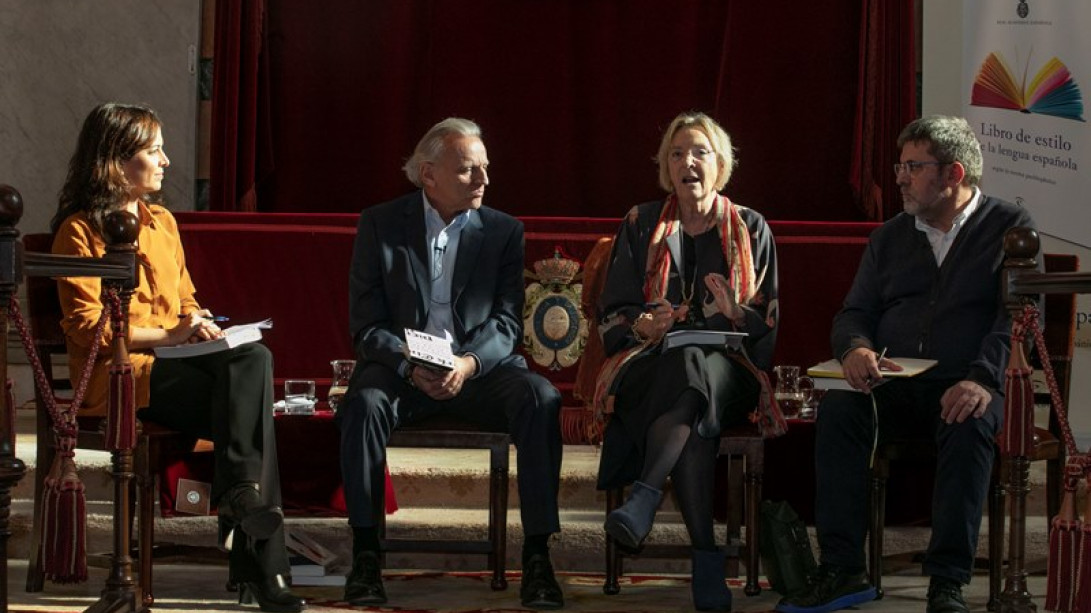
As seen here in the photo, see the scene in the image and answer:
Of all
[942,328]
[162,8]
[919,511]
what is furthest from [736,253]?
[162,8]

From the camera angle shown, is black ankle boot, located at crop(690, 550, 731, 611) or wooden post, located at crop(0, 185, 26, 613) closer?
wooden post, located at crop(0, 185, 26, 613)

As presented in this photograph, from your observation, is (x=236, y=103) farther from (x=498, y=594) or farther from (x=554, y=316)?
(x=498, y=594)

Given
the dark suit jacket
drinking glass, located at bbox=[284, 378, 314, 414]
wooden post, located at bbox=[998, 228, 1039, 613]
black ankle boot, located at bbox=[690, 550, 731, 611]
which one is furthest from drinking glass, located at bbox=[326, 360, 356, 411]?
wooden post, located at bbox=[998, 228, 1039, 613]

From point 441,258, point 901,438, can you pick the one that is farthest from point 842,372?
point 441,258

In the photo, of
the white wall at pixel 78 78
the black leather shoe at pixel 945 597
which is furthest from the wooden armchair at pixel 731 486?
the white wall at pixel 78 78

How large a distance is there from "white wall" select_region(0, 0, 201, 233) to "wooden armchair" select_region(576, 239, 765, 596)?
2952mm

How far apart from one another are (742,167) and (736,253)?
255 cm

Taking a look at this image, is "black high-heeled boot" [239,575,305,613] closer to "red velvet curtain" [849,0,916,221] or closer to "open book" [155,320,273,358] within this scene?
"open book" [155,320,273,358]

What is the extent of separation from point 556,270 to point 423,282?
0.81 meters

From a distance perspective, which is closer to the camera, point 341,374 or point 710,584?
point 710,584

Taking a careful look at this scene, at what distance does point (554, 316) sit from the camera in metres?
4.73

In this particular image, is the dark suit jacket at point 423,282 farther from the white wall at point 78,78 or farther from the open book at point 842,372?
the white wall at point 78,78

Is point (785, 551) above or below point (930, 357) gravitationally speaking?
below

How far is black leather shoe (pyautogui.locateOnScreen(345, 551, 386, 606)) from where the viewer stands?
3.57m
